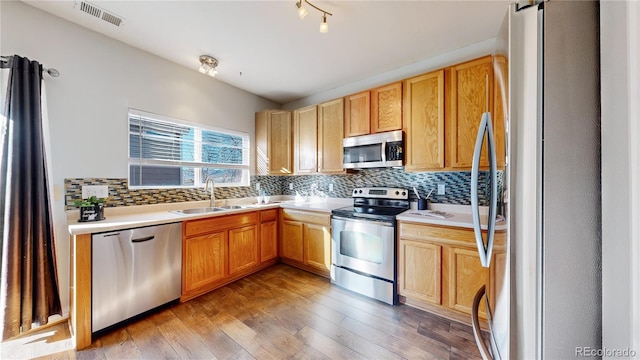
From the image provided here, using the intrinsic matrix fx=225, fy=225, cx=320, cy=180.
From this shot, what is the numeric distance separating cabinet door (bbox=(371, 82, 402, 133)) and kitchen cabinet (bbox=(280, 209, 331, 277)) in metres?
1.27

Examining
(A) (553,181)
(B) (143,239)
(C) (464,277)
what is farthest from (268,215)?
(A) (553,181)

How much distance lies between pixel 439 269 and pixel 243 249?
2164mm

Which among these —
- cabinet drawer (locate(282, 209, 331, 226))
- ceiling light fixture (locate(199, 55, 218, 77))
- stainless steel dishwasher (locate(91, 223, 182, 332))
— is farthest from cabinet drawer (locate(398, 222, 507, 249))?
ceiling light fixture (locate(199, 55, 218, 77))

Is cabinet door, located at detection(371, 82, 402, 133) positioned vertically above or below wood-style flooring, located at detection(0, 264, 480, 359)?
above

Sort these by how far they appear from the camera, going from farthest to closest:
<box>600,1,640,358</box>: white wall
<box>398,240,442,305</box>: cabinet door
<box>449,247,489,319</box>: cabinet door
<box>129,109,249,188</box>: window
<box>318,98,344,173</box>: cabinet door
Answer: <box>318,98,344,173</box>: cabinet door, <box>129,109,249,188</box>: window, <box>398,240,442,305</box>: cabinet door, <box>449,247,489,319</box>: cabinet door, <box>600,1,640,358</box>: white wall

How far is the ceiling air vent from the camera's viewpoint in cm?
178

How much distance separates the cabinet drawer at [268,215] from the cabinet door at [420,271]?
1786 mm

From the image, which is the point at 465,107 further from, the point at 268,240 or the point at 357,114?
the point at 268,240

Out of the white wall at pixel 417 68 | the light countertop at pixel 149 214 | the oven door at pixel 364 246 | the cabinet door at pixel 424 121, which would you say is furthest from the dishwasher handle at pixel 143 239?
the white wall at pixel 417 68

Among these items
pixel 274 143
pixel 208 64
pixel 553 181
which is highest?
pixel 208 64

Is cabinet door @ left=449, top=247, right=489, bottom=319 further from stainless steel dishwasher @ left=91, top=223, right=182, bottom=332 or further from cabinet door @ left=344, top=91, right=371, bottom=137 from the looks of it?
stainless steel dishwasher @ left=91, top=223, right=182, bottom=332

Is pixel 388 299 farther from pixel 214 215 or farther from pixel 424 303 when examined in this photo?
pixel 214 215

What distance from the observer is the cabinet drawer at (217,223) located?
2.29 meters

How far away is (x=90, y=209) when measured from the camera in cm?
196
